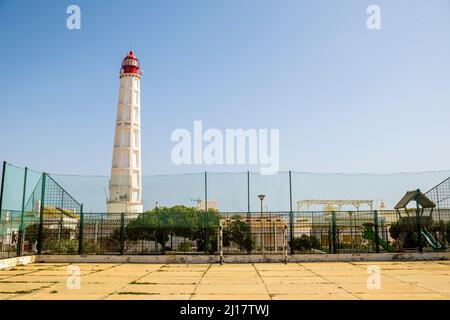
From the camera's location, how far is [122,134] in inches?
2003

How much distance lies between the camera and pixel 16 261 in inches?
488

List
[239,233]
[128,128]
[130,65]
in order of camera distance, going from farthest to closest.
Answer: [130,65] → [128,128] → [239,233]

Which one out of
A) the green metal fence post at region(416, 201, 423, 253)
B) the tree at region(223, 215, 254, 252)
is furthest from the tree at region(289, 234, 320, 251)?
the green metal fence post at region(416, 201, 423, 253)

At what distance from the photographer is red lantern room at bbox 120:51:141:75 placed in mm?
52969

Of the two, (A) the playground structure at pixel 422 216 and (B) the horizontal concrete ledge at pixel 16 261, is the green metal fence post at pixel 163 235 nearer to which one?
(B) the horizontal concrete ledge at pixel 16 261

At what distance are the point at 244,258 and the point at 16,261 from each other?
748 centimetres

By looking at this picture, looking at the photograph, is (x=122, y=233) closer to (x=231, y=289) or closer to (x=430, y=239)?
(x=231, y=289)

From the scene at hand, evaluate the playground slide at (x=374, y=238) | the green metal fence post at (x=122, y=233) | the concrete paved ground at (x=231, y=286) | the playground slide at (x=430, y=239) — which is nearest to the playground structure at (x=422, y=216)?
the playground slide at (x=430, y=239)

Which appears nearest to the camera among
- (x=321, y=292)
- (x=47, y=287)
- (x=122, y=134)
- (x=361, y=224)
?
(x=321, y=292)

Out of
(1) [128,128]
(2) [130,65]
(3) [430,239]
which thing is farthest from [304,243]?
(2) [130,65]

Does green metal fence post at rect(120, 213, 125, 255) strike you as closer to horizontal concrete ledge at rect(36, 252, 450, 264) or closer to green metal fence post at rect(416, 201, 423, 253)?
horizontal concrete ledge at rect(36, 252, 450, 264)
